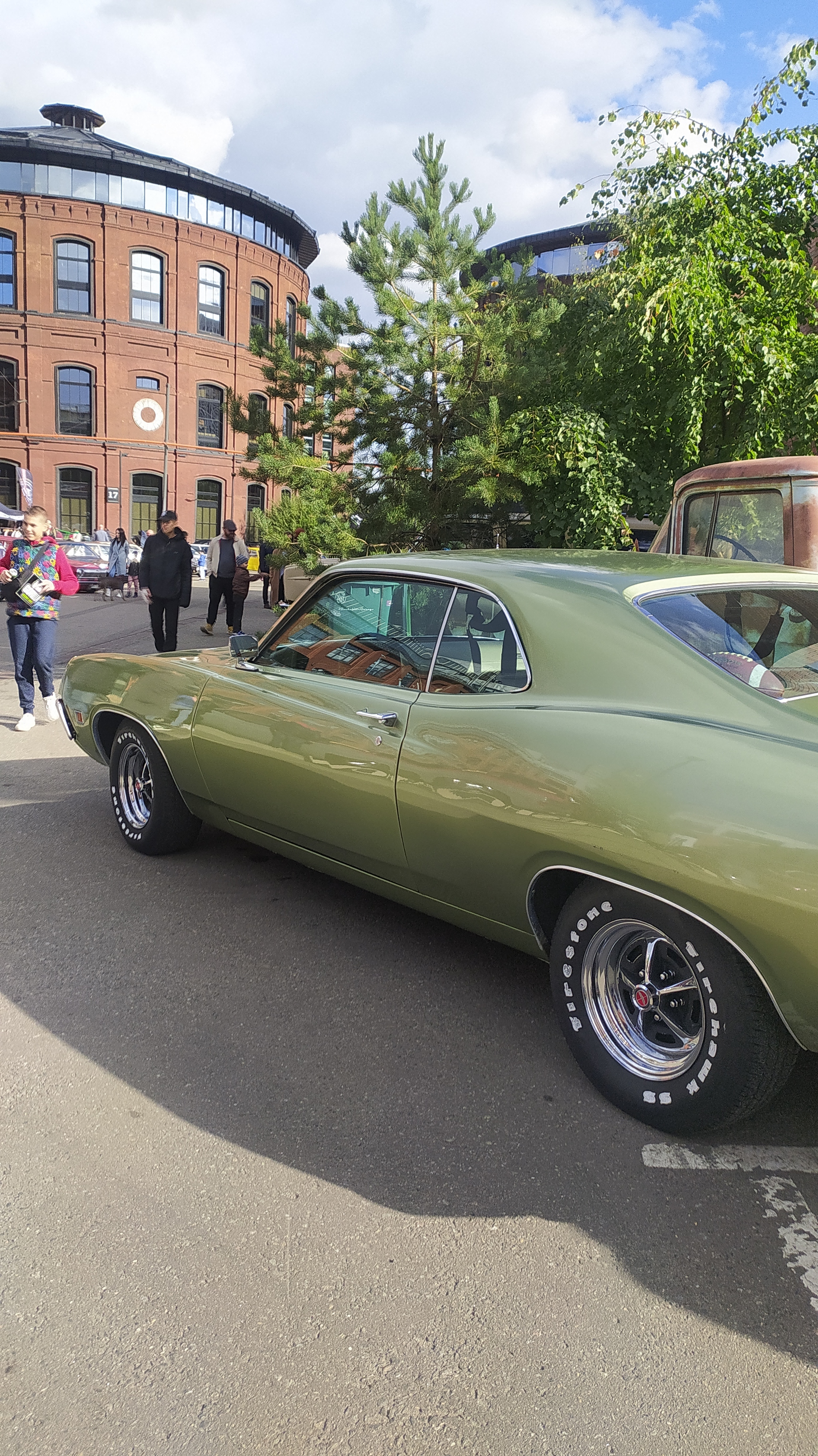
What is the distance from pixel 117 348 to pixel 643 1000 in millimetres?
47024

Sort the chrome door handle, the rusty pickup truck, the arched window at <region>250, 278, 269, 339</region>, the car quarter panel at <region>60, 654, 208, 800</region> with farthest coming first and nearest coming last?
the arched window at <region>250, 278, 269, 339</region> → the rusty pickup truck → the car quarter panel at <region>60, 654, 208, 800</region> → the chrome door handle

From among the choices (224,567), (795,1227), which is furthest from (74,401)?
(795,1227)

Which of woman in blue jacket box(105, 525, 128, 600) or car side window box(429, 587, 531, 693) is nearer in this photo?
car side window box(429, 587, 531, 693)

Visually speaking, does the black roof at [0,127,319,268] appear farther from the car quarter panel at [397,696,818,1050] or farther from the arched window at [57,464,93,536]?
the car quarter panel at [397,696,818,1050]

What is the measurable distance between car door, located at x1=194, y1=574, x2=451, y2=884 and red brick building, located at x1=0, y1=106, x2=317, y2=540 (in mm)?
41726

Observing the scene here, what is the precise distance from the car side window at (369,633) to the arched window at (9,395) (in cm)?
4498

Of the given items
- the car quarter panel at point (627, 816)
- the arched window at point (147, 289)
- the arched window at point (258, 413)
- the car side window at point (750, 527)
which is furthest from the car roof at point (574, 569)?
the arched window at point (147, 289)

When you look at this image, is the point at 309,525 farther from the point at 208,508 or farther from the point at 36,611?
the point at 208,508

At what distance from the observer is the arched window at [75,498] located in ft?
148

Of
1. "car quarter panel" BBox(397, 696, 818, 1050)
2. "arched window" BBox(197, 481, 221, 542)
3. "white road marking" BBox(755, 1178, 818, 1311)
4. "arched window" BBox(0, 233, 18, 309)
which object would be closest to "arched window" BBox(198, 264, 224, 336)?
"arched window" BBox(197, 481, 221, 542)

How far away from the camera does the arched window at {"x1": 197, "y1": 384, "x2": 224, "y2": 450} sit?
47.3m

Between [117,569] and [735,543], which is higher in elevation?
[735,543]

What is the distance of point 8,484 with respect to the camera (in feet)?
148

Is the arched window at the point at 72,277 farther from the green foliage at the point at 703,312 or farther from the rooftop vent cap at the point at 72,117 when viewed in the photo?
the green foliage at the point at 703,312
